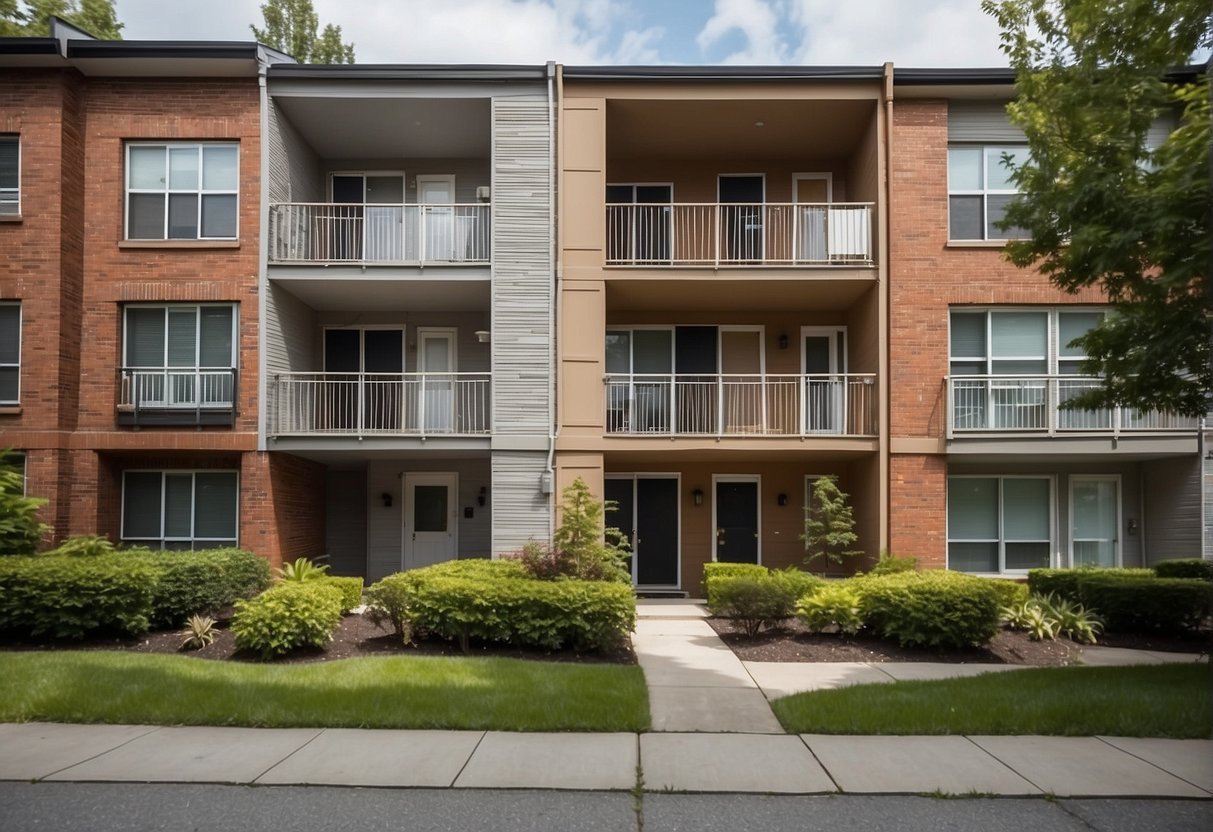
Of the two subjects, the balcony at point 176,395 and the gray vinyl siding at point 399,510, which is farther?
the gray vinyl siding at point 399,510

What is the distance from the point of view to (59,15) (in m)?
20.9

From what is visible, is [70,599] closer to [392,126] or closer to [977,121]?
[392,126]

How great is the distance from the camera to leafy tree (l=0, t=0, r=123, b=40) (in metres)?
19.6

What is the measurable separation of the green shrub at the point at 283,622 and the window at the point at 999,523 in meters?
11.5

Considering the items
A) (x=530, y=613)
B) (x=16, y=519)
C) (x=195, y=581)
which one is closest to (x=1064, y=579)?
(x=530, y=613)

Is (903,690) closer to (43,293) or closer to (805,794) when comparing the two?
(805,794)

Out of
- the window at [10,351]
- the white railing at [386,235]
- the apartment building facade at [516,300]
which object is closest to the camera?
the window at [10,351]

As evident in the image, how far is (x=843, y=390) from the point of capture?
52.0ft

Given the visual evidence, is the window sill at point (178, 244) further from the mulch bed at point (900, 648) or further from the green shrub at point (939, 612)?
the green shrub at point (939, 612)

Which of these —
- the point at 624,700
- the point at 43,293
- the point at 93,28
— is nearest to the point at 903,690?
the point at 624,700

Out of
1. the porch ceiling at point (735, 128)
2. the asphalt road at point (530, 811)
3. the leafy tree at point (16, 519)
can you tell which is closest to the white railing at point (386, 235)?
the porch ceiling at point (735, 128)

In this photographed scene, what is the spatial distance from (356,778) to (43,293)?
40.6 ft

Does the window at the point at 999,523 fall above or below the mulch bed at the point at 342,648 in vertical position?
above

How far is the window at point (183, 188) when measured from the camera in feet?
50.0
